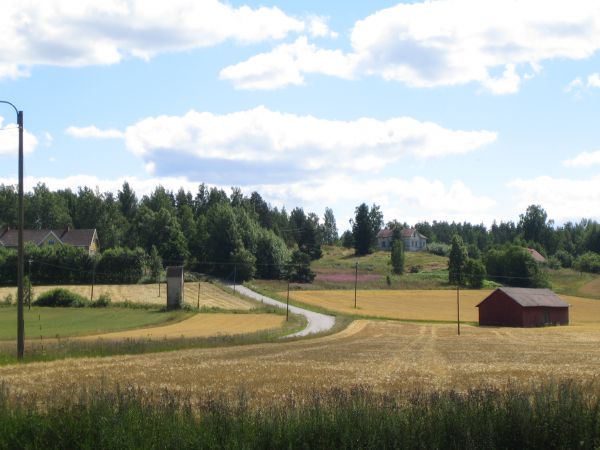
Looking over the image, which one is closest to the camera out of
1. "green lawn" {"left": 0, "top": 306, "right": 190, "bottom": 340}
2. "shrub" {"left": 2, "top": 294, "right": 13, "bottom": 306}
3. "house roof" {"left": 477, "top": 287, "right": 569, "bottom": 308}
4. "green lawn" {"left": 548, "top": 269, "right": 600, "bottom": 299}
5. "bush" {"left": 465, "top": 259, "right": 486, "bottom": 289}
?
"green lawn" {"left": 0, "top": 306, "right": 190, "bottom": 340}

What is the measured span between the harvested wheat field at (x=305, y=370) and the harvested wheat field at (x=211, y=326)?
53.2 feet

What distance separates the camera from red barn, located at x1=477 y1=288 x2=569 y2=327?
273ft

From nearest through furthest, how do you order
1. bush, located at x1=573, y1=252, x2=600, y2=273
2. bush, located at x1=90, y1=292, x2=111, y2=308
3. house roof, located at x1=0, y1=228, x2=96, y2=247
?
bush, located at x1=90, y1=292, x2=111, y2=308 < house roof, located at x1=0, y1=228, x2=96, y2=247 < bush, located at x1=573, y1=252, x2=600, y2=273

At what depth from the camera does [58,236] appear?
140 meters

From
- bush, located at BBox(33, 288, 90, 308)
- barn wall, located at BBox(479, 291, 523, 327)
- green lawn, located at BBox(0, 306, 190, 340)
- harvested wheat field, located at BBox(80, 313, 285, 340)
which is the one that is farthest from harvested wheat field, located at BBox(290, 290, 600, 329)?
bush, located at BBox(33, 288, 90, 308)

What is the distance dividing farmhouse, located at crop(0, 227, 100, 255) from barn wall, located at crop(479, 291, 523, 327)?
7693 cm

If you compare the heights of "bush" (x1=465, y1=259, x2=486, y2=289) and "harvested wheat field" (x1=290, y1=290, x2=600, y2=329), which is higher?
"bush" (x1=465, y1=259, x2=486, y2=289)

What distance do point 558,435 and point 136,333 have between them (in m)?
50.8

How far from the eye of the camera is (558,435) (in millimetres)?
10953

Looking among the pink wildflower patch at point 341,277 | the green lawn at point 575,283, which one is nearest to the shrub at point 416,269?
the pink wildflower patch at point 341,277

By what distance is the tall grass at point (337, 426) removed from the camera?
10.8 metres

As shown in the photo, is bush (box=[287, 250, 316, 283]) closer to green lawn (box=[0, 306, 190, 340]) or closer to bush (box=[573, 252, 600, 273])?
green lawn (box=[0, 306, 190, 340])

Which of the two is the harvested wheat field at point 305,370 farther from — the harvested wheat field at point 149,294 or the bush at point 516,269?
the bush at point 516,269

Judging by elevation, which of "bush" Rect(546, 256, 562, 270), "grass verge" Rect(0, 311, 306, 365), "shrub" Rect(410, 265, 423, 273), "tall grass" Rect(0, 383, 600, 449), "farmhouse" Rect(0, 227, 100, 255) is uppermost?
"farmhouse" Rect(0, 227, 100, 255)
